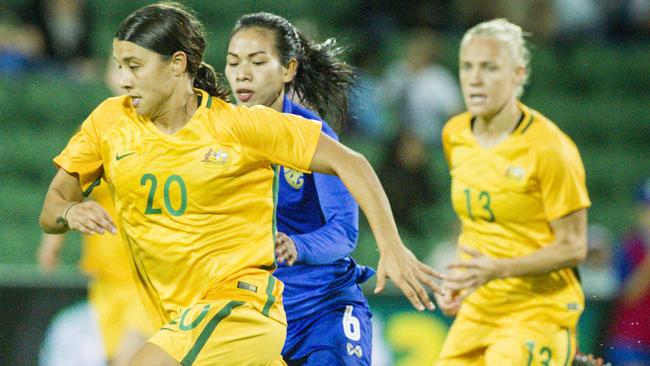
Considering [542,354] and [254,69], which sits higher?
[254,69]

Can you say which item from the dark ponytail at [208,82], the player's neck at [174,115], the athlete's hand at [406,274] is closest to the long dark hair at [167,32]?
the dark ponytail at [208,82]

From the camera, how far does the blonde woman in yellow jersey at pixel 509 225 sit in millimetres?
5332

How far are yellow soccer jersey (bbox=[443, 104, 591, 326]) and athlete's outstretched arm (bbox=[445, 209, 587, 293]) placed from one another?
7 cm

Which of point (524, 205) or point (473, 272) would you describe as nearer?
point (473, 272)

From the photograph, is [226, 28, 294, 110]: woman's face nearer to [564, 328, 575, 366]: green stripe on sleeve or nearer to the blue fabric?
the blue fabric

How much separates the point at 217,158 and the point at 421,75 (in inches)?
233

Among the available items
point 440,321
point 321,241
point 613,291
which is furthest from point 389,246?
point 613,291

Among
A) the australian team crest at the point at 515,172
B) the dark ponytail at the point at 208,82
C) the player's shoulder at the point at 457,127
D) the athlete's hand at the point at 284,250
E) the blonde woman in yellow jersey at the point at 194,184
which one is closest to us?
the blonde woman in yellow jersey at the point at 194,184

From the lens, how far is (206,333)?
4.20 m

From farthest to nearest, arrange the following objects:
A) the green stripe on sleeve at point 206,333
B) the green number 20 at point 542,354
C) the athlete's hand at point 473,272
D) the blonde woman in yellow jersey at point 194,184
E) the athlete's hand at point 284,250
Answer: the green number 20 at point 542,354, the athlete's hand at point 473,272, the athlete's hand at point 284,250, the blonde woman in yellow jersey at point 194,184, the green stripe on sleeve at point 206,333

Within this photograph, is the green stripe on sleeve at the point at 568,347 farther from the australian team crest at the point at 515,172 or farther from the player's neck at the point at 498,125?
the player's neck at the point at 498,125

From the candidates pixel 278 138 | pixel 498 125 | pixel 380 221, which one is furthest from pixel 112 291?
pixel 380 221

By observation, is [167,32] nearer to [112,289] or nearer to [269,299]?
[269,299]

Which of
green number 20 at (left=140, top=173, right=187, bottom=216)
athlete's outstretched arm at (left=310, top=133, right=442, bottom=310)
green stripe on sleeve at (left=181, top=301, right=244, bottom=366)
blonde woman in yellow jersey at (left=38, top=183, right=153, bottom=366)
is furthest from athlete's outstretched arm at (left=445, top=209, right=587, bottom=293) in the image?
blonde woman in yellow jersey at (left=38, top=183, right=153, bottom=366)
